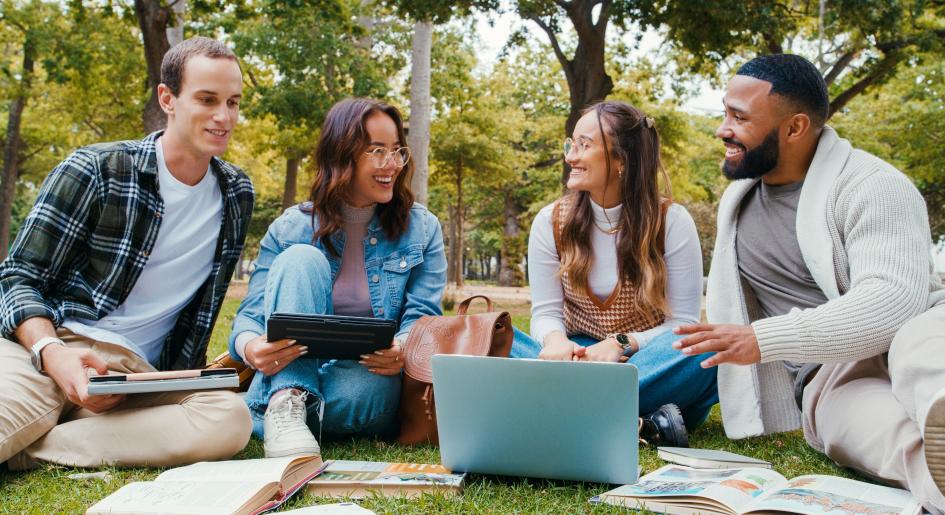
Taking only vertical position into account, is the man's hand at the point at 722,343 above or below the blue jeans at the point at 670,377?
above

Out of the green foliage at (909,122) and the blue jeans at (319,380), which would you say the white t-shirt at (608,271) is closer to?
the blue jeans at (319,380)

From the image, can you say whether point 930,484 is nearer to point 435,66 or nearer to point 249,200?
point 249,200

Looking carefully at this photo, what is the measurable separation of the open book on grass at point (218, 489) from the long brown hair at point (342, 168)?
4.33 feet

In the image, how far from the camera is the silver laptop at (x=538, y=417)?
7.75 ft

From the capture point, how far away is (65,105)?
18.3 m

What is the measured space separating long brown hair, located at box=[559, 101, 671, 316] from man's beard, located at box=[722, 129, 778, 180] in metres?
0.40

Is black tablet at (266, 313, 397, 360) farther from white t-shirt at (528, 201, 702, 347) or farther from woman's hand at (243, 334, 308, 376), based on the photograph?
white t-shirt at (528, 201, 702, 347)

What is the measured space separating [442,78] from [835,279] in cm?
1444

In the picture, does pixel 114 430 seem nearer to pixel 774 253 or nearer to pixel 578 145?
pixel 578 145

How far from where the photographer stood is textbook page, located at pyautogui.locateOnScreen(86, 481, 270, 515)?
2.15 meters

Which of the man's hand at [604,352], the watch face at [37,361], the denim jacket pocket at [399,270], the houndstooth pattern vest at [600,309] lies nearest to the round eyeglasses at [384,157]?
the denim jacket pocket at [399,270]

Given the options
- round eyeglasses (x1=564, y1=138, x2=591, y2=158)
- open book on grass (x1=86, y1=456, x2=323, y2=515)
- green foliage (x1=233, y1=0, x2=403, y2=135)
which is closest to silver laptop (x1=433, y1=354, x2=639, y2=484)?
open book on grass (x1=86, y1=456, x2=323, y2=515)

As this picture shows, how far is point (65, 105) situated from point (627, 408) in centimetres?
1924

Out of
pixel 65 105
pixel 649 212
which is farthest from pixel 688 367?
pixel 65 105
